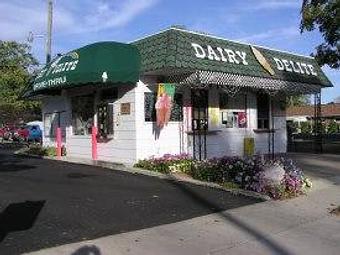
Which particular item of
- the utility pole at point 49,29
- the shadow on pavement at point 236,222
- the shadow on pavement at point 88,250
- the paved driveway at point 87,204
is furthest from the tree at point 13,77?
the shadow on pavement at point 88,250

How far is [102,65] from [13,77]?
3320cm

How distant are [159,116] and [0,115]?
39.3m

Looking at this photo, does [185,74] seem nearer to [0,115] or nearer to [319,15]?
[319,15]

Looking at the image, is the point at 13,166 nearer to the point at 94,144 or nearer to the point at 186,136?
the point at 94,144

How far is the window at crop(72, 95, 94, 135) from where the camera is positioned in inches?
816

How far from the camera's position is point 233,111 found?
21516 millimetres

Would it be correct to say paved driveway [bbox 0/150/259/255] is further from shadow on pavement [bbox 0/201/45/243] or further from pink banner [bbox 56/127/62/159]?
pink banner [bbox 56/127/62/159]

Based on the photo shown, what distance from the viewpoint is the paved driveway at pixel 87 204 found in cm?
907

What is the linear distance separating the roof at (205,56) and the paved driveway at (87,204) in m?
3.53

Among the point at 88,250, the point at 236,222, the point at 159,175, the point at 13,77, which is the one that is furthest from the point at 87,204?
the point at 13,77

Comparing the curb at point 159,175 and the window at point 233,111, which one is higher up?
the window at point 233,111

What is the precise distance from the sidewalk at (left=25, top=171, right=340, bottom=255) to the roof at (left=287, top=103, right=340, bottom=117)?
6950 cm

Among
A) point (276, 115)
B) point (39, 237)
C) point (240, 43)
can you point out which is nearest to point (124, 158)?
point (240, 43)

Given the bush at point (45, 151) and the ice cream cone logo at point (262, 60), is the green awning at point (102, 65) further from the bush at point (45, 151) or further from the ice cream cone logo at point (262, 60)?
the ice cream cone logo at point (262, 60)
